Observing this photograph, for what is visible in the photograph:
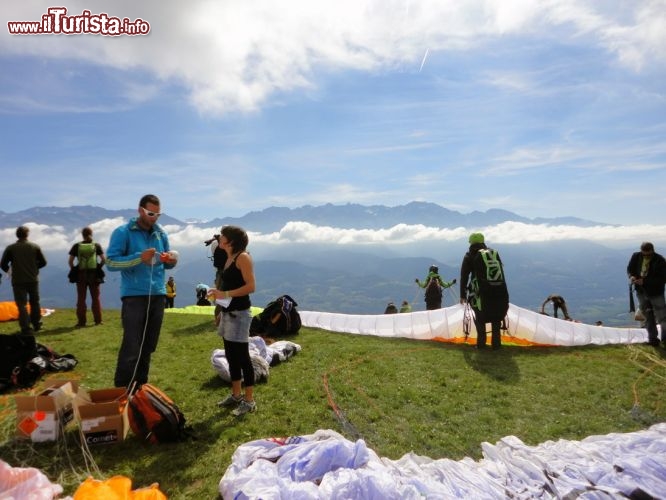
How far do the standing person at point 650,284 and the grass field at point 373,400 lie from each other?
0.83 m

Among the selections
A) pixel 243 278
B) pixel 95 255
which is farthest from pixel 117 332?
pixel 243 278

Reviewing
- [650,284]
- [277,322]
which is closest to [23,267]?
[277,322]

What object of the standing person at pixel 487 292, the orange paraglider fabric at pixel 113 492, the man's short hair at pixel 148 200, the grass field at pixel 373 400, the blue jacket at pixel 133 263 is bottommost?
the grass field at pixel 373 400

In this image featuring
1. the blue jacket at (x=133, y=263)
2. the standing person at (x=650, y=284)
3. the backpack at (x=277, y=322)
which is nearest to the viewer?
the blue jacket at (x=133, y=263)

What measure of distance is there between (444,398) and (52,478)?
6409 millimetres

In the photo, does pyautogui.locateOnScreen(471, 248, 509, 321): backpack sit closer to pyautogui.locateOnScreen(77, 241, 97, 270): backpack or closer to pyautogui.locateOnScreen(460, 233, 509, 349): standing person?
pyautogui.locateOnScreen(460, 233, 509, 349): standing person

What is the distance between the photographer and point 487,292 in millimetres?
11641

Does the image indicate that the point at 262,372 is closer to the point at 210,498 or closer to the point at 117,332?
the point at 210,498

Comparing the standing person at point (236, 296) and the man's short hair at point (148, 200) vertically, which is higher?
the man's short hair at point (148, 200)

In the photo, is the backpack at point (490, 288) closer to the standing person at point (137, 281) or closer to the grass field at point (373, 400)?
the grass field at point (373, 400)

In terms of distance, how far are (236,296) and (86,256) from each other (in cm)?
927

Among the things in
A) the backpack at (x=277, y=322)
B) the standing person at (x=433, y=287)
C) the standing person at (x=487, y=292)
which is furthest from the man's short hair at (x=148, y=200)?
the standing person at (x=433, y=287)

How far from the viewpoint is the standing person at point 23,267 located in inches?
464

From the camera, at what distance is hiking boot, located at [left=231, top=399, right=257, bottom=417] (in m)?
6.75
